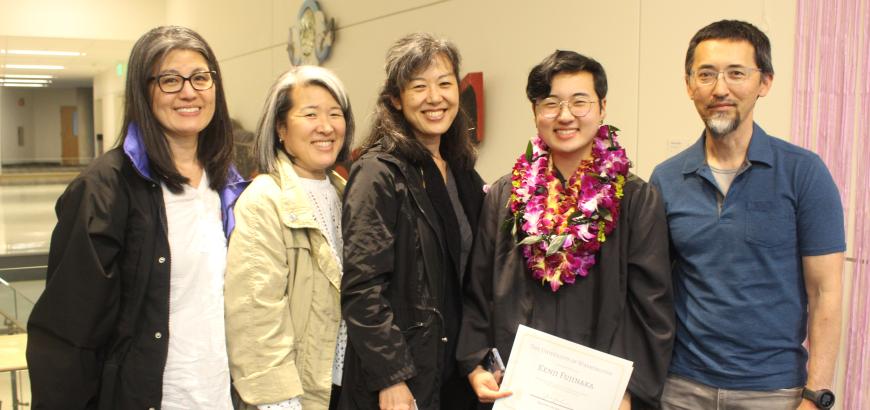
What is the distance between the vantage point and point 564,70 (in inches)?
83.6

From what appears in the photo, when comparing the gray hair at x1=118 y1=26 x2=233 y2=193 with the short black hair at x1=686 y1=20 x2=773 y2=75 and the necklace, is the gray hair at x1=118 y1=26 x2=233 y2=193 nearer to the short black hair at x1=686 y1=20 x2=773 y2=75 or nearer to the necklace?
the necklace

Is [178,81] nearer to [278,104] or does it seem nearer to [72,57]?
[278,104]

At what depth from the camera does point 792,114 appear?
10.7ft

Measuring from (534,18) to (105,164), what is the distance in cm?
350

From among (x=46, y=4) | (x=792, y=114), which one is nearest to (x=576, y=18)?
(x=792, y=114)

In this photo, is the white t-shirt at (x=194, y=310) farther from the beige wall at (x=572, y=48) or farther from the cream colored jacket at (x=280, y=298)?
the beige wall at (x=572, y=48)

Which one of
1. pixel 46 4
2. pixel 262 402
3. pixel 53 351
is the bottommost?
pixel 262 402

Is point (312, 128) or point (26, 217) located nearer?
point (312, 128)

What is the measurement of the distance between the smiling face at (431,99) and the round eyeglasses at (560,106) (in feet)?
1.14

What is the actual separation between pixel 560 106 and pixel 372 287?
0.73 m

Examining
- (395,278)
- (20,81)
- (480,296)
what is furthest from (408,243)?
(20,81)

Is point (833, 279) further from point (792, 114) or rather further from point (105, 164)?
point (105, 164)

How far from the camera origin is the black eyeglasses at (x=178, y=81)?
6.93 feet

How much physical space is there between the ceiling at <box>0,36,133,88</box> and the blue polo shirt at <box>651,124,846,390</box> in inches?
454
